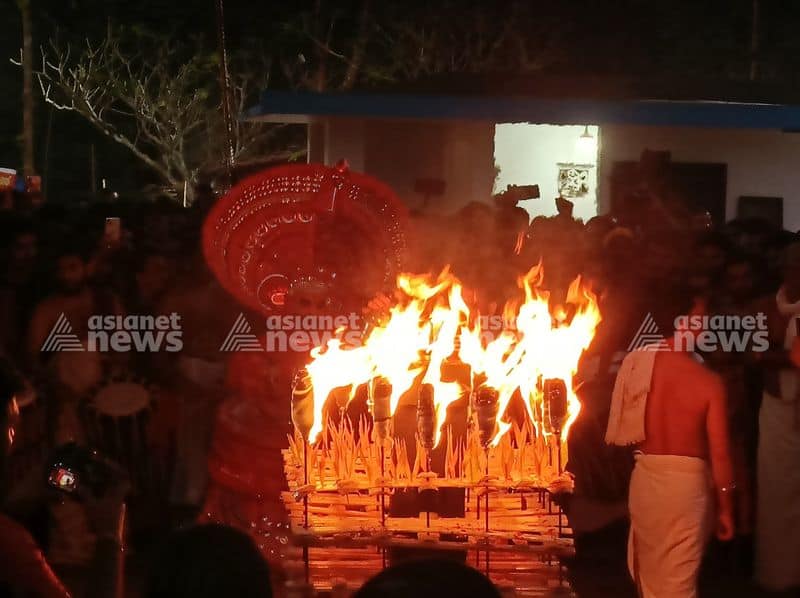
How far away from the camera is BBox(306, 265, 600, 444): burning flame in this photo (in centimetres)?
546

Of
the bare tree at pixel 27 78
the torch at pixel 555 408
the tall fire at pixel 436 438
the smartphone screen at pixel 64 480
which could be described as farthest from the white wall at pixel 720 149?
the bare tree at pixel 27 78

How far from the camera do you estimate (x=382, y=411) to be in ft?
17.5

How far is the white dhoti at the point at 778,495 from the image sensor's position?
6535 mm

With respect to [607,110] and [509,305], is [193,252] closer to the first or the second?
[509,305]

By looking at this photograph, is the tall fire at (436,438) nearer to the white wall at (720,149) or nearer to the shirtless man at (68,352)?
the shirtless man at (68,352)

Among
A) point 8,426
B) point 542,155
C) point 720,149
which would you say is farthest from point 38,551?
point 720,149

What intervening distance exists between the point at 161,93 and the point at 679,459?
24258 millimetres

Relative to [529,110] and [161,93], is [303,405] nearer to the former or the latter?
[529,110]

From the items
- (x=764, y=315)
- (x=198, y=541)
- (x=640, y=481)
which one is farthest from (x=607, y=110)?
(x=198, y=541)

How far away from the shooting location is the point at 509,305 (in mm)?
6629

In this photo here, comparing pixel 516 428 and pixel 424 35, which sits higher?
pixel 424 35

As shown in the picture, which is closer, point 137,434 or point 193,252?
point 137,434

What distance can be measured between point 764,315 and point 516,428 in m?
2.17

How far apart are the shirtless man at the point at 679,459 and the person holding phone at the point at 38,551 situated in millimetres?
2808
